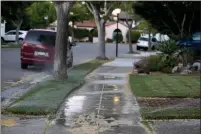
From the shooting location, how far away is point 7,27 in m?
68.8

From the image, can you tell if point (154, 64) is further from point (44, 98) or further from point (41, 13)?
point (41, 13)

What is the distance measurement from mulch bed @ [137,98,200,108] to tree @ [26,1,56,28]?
53.3 m

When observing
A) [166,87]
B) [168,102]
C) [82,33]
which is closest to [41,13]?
[82,33]

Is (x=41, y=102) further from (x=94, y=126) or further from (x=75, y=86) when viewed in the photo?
(x=75, y=86)

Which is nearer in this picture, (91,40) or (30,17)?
(30,17)

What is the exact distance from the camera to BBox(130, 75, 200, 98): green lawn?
38.7ft

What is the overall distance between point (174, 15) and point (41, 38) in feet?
19.8

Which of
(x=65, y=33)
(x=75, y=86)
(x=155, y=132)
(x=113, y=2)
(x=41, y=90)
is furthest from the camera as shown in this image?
(x=113, y=2)

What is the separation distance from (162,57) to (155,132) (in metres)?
12.2

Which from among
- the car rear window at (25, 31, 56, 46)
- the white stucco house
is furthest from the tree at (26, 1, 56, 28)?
the car rear window at (25, 31, 56, 46)

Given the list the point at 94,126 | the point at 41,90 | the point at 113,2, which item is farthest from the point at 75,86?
the point at 113,2

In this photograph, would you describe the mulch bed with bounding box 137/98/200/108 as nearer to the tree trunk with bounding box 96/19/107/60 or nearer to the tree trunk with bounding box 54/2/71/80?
the tree trunk with bounding box 54/2/71/80

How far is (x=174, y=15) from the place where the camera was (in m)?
21.6

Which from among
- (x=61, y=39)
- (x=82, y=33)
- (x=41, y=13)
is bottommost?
(x=61, y=39)
